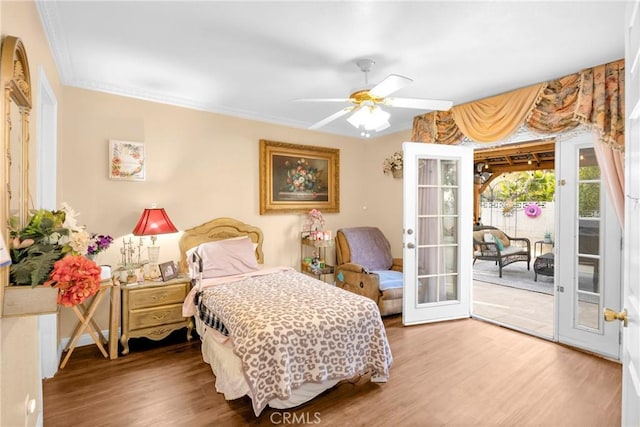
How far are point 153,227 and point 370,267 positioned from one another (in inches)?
108

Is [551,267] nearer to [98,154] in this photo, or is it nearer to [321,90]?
[321,90]

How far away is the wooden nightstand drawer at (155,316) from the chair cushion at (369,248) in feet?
7.34

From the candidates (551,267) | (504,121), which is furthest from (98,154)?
(551,267)

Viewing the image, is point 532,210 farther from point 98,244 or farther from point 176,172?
point 98,244

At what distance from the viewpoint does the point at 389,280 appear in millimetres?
3980

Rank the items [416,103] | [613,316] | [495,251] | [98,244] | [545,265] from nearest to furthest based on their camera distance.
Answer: [613,316], [416,103], [98,244], [545,265], [495,251]

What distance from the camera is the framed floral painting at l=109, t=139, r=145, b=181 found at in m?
3.22

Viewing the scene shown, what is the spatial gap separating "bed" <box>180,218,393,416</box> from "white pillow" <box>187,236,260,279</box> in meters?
0.10

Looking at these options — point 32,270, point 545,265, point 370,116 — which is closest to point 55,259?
point 32,270

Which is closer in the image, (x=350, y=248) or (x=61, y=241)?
(x=61, y=241)

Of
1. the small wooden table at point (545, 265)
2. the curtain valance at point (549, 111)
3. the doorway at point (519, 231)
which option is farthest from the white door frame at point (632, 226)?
the small wooden table at point (545, 265)

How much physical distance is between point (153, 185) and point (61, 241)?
225 centimetres

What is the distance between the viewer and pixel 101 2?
1.92 meters

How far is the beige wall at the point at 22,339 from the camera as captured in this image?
1.28m
